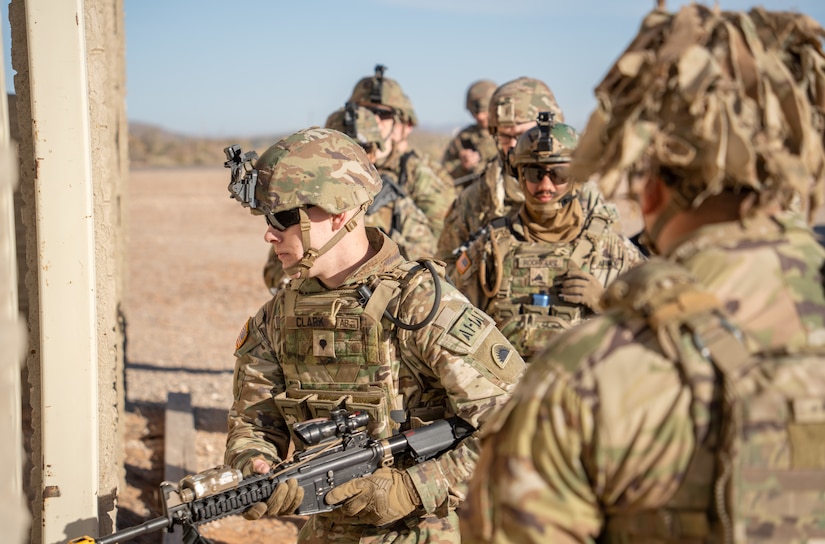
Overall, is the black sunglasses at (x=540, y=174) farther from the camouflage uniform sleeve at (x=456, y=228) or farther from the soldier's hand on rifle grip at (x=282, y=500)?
the soldier's hand on rifle grip at (x=282, y=500)

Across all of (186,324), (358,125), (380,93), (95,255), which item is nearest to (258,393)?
(95,255)

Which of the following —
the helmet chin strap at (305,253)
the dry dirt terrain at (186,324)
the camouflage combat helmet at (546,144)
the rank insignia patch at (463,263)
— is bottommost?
the dry dirt terrain at (186,324)

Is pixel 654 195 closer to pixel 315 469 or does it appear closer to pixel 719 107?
pixel 719 107

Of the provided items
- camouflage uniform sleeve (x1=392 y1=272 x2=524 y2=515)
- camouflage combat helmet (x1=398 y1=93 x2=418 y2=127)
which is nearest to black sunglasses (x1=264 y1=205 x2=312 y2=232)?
camouflage uniform sleeve (x1=392 y1=272 x2=524 y2=515)

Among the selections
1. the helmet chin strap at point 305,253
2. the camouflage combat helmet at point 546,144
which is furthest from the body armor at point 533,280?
the helmet chin strap at point 305,253

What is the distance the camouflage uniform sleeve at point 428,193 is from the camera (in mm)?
7777

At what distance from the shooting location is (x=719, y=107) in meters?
1.81

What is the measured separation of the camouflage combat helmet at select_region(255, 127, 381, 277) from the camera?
10.9 ft

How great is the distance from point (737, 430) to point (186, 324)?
1147cm

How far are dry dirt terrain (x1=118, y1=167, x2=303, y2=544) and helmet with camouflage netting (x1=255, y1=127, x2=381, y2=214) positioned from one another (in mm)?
2897

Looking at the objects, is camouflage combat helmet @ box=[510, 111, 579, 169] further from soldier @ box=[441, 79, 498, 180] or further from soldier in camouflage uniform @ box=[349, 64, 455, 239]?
soldier @ box=[441, 79, 498, 180]

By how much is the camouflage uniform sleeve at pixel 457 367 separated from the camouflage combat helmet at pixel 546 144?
1.87 meters

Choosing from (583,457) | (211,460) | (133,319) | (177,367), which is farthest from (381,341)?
(133,319)

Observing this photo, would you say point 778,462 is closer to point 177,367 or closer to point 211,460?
point 211,460
